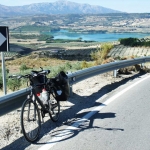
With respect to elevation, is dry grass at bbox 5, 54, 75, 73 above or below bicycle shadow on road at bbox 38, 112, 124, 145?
below

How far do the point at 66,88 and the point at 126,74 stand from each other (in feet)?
24.6

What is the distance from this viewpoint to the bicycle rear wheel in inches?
186

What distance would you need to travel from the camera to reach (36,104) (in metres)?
4.97

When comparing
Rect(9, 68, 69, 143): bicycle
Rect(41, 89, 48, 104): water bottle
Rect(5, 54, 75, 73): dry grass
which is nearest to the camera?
Rect(9, 68, 69, 143): bicycle

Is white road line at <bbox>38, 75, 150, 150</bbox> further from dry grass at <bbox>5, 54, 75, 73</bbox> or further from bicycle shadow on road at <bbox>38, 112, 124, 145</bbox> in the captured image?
dry grass at <bbox>5, 54, 75, 73</bbox>

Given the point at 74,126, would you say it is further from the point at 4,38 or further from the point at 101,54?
the point at 101,54

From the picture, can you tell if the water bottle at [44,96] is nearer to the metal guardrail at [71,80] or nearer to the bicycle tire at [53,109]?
the bicycle tire at [53,109]

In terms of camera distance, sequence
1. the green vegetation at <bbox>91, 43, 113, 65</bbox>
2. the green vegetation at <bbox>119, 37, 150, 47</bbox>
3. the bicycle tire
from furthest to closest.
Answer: the green vegetation at <bbox>119, 37, 150, 47</bbox> → the green vegetation at <bbox>91, 43, 113, 65</bbox> → the bicycle tire

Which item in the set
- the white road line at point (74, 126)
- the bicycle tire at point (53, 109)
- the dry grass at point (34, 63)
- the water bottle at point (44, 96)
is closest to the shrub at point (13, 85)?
the white road line at point (74, 126)

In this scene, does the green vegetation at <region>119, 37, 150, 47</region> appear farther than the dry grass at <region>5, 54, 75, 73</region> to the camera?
Yes

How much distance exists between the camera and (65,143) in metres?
4.69

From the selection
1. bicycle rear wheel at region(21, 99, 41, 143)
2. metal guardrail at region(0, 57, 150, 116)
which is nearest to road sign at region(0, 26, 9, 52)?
metal guardrail at region(0, 57, 150, 116)

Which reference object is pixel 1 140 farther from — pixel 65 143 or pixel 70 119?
pixel 70 119

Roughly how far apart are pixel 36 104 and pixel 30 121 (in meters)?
0.29
